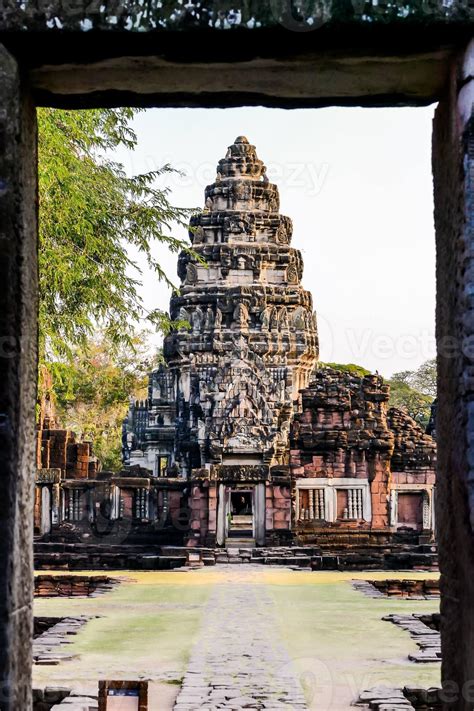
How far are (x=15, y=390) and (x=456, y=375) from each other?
1436 mm

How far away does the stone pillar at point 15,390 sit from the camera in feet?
11.6

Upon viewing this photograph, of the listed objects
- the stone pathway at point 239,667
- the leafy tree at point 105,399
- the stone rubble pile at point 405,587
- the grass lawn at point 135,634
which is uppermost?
the leafy tree at point 105,399

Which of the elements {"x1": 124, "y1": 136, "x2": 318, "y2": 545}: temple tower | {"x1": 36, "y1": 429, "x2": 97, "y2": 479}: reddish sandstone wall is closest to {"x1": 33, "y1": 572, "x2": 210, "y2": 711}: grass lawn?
{"x1": 36, "y1": 429, "x2": 97, "y2": 479}: reddish sandstone wall

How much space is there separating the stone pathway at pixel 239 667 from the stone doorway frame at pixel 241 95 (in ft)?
12.5

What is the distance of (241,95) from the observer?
4109 mm

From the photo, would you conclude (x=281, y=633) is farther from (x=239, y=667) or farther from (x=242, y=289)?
(x=242, y=289)

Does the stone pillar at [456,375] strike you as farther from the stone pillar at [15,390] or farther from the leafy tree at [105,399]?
the leafy tree at [105,399]

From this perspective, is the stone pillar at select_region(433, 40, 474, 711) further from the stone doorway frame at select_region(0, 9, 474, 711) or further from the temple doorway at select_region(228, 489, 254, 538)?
the temple doorway at select_region(228, 489, 254, 538)

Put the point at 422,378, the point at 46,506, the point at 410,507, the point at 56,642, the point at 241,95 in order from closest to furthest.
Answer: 1. the point at 241,95
2. the point at 56,642
3. the point at 46,506
4. the point at 410,507
5. the point at 422,378

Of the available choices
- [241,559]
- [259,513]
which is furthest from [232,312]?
[241,559]

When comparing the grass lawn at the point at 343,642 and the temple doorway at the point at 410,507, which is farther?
the temple doorway at the point at 410,507

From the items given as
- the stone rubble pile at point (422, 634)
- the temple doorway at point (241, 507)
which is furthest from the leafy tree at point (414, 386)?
the stone rubble pile at point (422, 634)

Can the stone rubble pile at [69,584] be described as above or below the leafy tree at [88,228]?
below

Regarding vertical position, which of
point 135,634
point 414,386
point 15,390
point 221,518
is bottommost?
point 135,634
